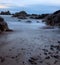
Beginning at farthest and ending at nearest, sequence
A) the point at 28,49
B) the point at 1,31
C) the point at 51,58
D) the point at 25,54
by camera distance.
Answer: the point at 1,31 → the point at 28,49 → the point at 25,54 → the point at 51,58

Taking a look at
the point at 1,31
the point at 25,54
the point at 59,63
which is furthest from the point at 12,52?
the point at 1,31

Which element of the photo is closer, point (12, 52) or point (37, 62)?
point (37, 62)

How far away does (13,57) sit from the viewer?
8.34 metres

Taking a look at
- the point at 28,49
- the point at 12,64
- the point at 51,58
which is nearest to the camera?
the point at 12,64

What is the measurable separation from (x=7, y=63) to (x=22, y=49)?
2444 mm

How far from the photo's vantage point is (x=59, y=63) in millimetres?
7641

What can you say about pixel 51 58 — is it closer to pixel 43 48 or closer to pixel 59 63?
pixel 59 63

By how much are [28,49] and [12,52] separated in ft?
3.19

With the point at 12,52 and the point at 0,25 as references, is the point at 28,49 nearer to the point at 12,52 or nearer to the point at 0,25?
the point at 12,52

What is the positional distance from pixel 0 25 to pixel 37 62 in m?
10.9

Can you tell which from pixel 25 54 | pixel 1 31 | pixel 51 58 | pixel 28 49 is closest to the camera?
pixel 51 58

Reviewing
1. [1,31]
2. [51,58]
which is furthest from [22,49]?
[1,31]

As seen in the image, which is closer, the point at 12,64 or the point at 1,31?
the point at 12,64

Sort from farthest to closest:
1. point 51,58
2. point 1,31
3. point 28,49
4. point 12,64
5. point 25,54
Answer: point 1,31 → point 28,49 → point 25,54 → point 51,58 → point 12,64
